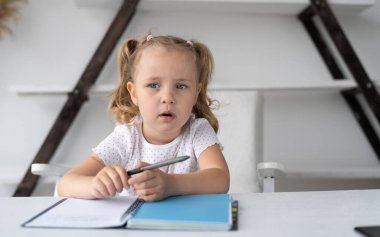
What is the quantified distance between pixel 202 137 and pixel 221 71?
1178 millimetres

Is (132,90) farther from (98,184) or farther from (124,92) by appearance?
(98,184)

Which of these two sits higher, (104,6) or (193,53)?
(104,6)

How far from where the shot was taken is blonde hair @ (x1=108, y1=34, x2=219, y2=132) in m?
1.12

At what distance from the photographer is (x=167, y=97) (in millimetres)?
964

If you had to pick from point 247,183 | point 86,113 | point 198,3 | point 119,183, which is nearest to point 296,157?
point 247,183

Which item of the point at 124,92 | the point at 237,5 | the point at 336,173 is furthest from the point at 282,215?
the point at 237,5

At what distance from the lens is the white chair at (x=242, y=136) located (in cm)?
146

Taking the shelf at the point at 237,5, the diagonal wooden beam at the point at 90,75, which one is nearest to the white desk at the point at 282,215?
the diagonal wooden beam at the point at 90,75

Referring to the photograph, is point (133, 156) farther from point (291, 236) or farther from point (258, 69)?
point (258, 69)

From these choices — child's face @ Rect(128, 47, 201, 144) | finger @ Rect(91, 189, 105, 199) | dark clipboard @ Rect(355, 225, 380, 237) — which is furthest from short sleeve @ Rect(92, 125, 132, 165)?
dark clipboard @ Rect(355, 225, 380, 237)

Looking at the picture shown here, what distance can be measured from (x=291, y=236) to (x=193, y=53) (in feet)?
2.22

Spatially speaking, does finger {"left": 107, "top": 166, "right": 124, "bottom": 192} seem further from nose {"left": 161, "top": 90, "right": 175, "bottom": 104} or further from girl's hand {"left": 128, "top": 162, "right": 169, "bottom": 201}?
nose {"left": 161, "top": 90, "right": 175, "bottom": 104}

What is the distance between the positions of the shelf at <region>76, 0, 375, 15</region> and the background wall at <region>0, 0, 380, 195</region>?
83 mm

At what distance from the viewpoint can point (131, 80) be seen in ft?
3.80
